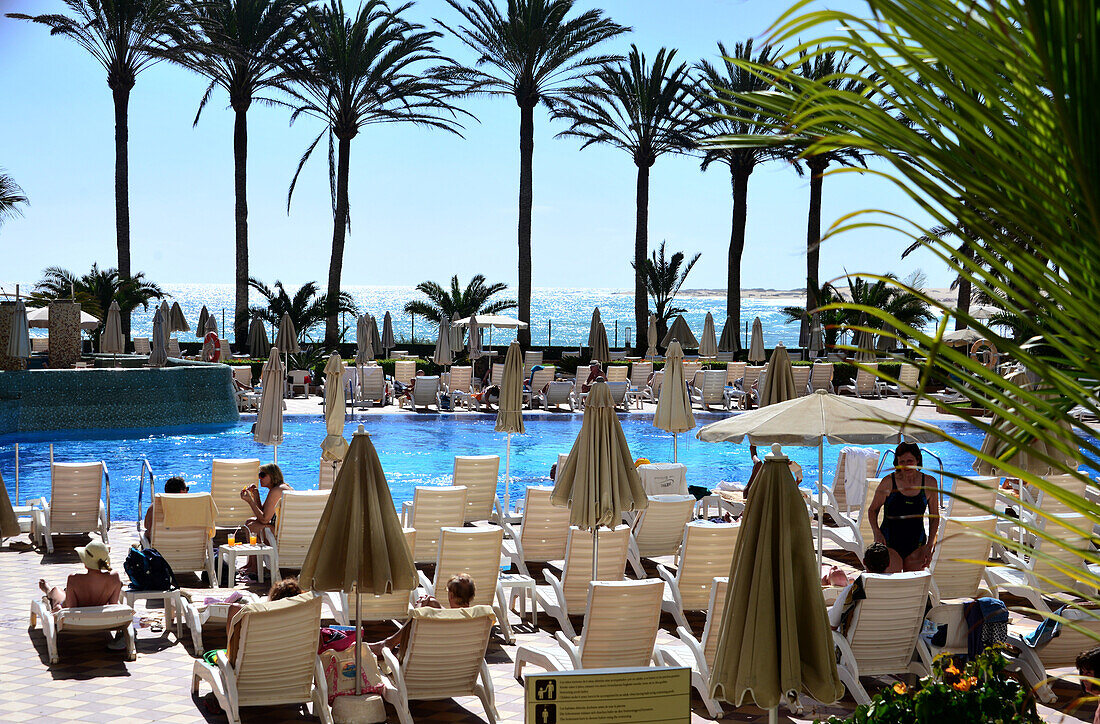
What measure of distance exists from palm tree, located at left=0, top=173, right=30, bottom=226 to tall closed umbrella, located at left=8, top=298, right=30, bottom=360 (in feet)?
65.4

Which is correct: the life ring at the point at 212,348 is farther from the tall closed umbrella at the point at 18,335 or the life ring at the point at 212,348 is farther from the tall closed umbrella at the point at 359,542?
the tall closed umbrella at the point at 359,542

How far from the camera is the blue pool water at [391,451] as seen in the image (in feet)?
54.5

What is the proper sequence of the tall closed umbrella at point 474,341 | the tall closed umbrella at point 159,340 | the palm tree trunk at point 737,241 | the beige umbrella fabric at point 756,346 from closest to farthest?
1. the tall closed umbrella at point 159,340
2. the tall closed umbrella at point 474,341
3. the beige umbrella fabric at point 756,346
4. the palm tree trunk at point 737,241

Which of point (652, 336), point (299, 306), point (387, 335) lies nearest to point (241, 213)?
point (299, 306)

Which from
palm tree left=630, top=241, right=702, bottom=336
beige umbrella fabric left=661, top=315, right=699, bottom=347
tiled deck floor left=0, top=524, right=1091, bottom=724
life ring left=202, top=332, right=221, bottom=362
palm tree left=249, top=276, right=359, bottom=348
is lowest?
tiled deck floor left=0, top=524, right=1091, bottom=724

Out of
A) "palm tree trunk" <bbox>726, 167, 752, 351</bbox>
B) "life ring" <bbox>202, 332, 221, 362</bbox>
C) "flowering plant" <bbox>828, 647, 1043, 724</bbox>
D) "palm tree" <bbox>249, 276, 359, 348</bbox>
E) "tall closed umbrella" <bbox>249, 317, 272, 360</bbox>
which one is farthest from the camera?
"palm tree trunk" <bbox>726, 167, 752, 351</bbox>

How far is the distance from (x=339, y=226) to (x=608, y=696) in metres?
29.1

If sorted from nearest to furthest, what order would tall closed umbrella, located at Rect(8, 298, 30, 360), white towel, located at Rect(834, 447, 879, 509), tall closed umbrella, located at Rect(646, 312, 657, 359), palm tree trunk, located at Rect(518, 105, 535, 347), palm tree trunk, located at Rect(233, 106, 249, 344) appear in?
1. white towel, located at Rect(834, 447, 879, 509)
2. tall closed umbrella, located at Rect(8, 298, 30, 360)
3. tall closed umbrella, located at Rect(646, 312, 657, 359)
4. palm tree trunk, located at Rect(233, 106, 249, 344)
5. palm tree trunk, located at Rect(518, 105, 535, 347)

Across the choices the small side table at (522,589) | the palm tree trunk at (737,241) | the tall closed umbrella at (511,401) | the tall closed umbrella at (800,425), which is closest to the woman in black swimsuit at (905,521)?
the tall closed umbrella at (800,425)

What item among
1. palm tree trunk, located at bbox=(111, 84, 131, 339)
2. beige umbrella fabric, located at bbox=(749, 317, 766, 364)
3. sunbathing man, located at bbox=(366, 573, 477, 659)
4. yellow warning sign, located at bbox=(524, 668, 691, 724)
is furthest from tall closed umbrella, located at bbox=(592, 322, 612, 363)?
yellow warning sign, located at bbox=(524, 668, 691, 724)

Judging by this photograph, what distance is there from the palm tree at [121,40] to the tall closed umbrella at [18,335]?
10184 mm

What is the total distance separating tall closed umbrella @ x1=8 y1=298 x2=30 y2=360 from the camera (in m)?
18.4

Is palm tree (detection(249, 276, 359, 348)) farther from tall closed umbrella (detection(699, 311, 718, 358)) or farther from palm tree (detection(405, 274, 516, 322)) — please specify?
tall closed umbrella (detection(699, 311, 718, 358))

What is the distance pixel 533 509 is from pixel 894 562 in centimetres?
349
